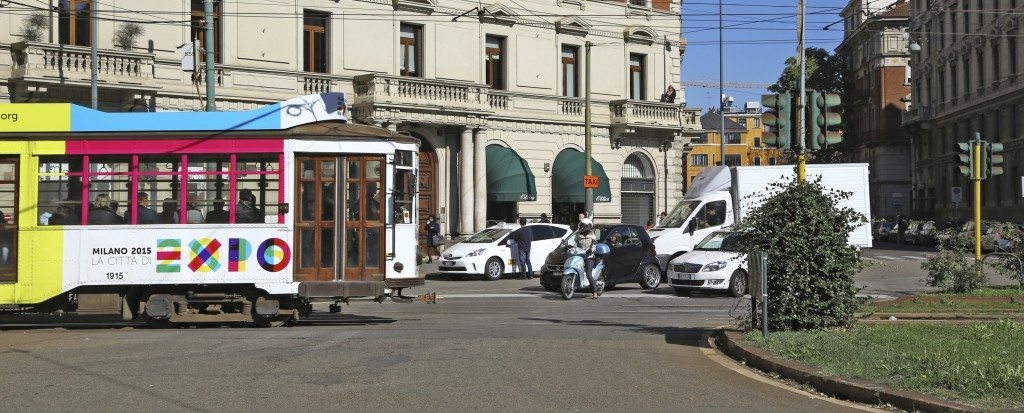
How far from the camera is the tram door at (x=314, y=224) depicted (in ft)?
52.6

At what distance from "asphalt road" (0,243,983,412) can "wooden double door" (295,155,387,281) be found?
0.85m

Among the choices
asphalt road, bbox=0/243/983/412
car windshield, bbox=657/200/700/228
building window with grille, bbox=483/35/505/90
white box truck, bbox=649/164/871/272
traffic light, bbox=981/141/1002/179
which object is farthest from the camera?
building window with grille, bbox=483/35/505/90

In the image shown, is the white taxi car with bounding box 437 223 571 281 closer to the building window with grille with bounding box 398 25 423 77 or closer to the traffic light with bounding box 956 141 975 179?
the building window with grille with bounding box 398 25 423 77

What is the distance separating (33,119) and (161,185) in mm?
1972

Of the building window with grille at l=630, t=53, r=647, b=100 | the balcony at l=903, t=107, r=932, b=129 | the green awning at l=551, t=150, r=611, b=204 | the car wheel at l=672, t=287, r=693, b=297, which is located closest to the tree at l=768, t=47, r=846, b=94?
the balcony at l=903, t=107, r=932, b=129

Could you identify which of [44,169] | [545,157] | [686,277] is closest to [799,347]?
[44,169]

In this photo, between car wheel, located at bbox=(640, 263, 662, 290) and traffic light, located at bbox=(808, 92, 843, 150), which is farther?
car wheel, located at bbox=(640, 263, 662, 290)

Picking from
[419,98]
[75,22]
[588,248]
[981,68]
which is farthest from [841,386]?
[981,68]

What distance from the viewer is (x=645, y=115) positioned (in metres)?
43.2

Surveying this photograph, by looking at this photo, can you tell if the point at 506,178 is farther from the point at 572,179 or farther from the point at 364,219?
the point at 364,219

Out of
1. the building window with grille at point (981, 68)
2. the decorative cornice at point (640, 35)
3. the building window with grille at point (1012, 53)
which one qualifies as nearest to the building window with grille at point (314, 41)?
the decorative cornice at point (640, 35)

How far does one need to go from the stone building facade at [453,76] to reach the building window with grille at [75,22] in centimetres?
4

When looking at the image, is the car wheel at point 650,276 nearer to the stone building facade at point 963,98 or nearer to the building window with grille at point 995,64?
the stone building facade at point 963,98

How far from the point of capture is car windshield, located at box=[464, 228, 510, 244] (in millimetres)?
30047
